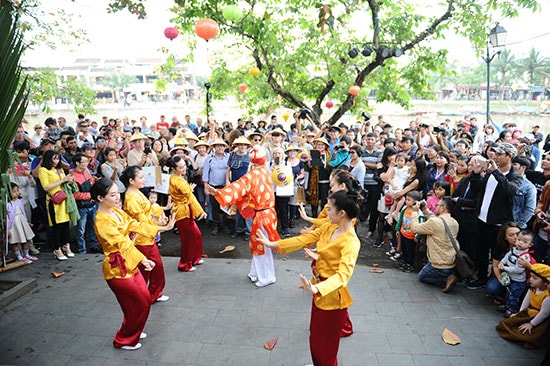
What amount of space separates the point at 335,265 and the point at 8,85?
8.37 ft

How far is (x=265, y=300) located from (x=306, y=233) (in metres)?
1.52

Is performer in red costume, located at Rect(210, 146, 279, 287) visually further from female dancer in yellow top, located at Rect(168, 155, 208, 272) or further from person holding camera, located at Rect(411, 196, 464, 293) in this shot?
person holding camera, located at Rect(411, 196, 464, 293)

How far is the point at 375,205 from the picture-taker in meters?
6.73

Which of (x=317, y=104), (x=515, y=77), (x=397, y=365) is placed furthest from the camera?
(x=515, y=77)

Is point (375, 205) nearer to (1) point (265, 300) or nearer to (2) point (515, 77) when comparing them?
(1) point (265, 300)

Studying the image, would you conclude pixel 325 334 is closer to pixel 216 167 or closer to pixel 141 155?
pixel 216 167

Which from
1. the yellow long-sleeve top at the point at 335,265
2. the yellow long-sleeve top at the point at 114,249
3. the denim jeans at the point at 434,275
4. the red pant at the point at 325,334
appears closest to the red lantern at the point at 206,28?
the yellow long-sleeve top at the point at 114,249

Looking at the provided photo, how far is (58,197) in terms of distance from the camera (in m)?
5.42

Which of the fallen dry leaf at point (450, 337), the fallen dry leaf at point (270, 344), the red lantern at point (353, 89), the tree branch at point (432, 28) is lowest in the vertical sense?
the fallen dry leaf at point (450, 337)

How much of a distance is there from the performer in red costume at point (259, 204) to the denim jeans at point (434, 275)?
201cm

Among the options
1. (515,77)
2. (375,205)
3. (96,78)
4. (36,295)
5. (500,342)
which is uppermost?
(96,78)

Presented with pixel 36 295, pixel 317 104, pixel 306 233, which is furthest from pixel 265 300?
pixel 317 104

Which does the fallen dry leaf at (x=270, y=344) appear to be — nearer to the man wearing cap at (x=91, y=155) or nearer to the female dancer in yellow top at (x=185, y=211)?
the female dancer in yellow top at (x=185, y=211)

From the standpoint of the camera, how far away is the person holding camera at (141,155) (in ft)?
22.0
